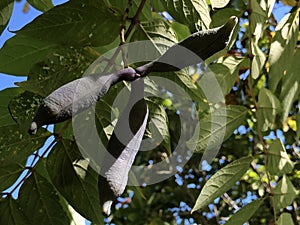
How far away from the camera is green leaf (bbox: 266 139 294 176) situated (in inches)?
39.9

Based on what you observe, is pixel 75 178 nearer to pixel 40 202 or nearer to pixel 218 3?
pixel 40 202

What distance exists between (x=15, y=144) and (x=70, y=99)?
0.35 metres

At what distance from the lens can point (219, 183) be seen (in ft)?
2.89

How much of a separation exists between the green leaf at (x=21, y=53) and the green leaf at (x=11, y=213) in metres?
0.20

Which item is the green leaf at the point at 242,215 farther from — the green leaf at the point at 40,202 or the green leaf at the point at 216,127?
the green leaf at the point at 40,202

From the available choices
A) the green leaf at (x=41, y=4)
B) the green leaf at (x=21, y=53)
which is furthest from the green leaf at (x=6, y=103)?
the green leaf at (x=41, y=4)

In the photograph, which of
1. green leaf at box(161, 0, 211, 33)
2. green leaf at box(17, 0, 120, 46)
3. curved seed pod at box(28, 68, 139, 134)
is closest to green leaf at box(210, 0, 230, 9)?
green leaf at box(161, 0, 211, 33)

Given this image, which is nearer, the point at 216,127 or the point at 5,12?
the point at 5,12

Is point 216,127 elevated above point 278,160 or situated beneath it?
elevated above

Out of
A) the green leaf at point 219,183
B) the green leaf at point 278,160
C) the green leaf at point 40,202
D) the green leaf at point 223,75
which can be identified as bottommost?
the green leaf at point 278,160

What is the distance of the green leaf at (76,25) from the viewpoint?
2.35ft

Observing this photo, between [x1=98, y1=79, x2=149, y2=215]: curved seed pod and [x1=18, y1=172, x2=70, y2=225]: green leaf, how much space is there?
277mm

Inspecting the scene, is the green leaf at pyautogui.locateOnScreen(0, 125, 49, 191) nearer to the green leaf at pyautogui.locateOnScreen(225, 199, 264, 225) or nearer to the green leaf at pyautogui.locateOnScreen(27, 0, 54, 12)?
the green leaf at pyautogui.locateOnScreen(27, 0, 54, 12)

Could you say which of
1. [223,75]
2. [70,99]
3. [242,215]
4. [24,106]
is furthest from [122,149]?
[223,75]
